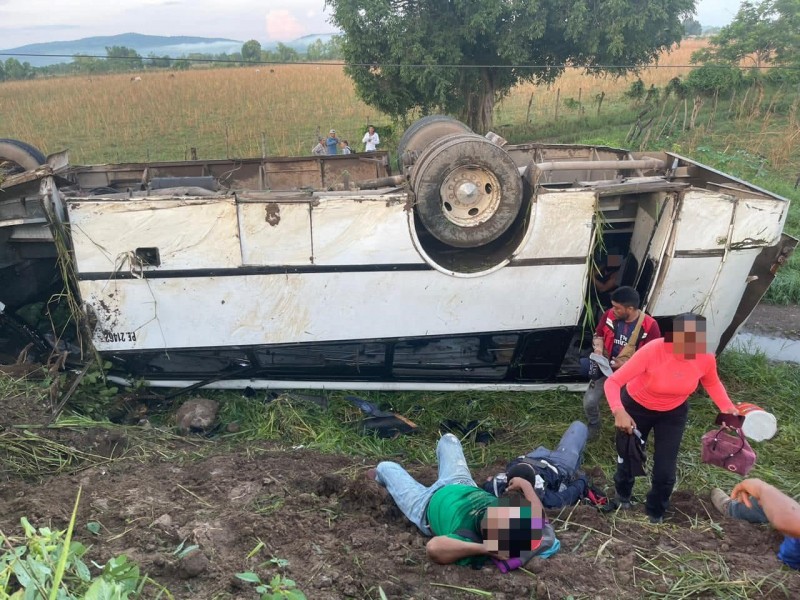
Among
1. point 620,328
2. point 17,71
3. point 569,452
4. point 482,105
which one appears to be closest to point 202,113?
point 482,105

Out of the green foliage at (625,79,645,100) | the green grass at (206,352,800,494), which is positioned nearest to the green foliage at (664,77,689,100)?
the green foliage at (625,79,645,100)

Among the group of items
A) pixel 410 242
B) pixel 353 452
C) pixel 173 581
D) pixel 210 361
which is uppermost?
pixel 410 242

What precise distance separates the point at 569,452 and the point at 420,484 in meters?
1.02

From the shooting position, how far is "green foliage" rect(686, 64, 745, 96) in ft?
51.5

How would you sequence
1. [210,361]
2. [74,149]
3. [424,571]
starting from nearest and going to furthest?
[424,571], [210,361], [74,149]

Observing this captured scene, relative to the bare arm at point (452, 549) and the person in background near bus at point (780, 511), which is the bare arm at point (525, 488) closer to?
the bare arm at point (452, 549)

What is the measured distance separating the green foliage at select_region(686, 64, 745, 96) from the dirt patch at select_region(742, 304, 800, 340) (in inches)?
405

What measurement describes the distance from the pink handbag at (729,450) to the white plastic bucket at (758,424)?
51 millimetres

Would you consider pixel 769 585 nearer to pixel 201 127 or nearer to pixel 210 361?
pixel 210 361

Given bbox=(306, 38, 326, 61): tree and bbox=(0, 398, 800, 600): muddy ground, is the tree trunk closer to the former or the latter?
bbox=(0, 398, 800, 600): muddy ground

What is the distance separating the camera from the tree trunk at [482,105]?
14.0 meters

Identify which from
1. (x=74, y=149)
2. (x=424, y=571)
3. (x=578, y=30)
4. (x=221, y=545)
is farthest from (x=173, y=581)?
(x=74, y=149)

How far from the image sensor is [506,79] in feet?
46.2

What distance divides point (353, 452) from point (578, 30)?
11012 mm
